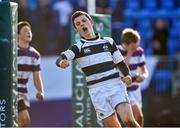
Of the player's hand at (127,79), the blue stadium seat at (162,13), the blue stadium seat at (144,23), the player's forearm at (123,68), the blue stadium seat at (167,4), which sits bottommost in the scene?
the player's hand at (127,79)

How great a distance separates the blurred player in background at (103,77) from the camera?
10477mm

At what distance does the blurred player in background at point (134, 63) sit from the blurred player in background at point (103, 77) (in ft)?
7.78

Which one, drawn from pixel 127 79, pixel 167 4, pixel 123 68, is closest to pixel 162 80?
pixel 167 4

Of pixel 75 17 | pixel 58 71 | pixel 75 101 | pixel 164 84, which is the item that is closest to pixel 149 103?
pixel 164 84

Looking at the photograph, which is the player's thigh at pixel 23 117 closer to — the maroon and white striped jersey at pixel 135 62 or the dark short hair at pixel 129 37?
the maroon and white striped jersey at pixel 135 62

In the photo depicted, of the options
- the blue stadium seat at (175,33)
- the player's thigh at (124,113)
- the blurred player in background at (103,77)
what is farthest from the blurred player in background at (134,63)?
the blue stadium seat at (175,33)

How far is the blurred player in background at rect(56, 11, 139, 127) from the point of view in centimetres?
1048

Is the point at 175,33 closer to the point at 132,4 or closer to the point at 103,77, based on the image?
the point at 132,4

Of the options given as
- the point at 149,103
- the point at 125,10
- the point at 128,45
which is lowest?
the point at 149,103

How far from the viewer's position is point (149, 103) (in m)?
17.7

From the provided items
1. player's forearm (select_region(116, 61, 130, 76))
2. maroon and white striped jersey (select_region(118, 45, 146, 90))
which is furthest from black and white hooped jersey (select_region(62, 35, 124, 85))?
maroon and white striped jersey (select_region(118, 45, 146, 90))

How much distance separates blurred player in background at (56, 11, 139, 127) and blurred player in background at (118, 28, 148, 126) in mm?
2372

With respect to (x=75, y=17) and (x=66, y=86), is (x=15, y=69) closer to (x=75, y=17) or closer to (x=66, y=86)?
(x=75, y=17)

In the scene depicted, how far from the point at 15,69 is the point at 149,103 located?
7.65m
